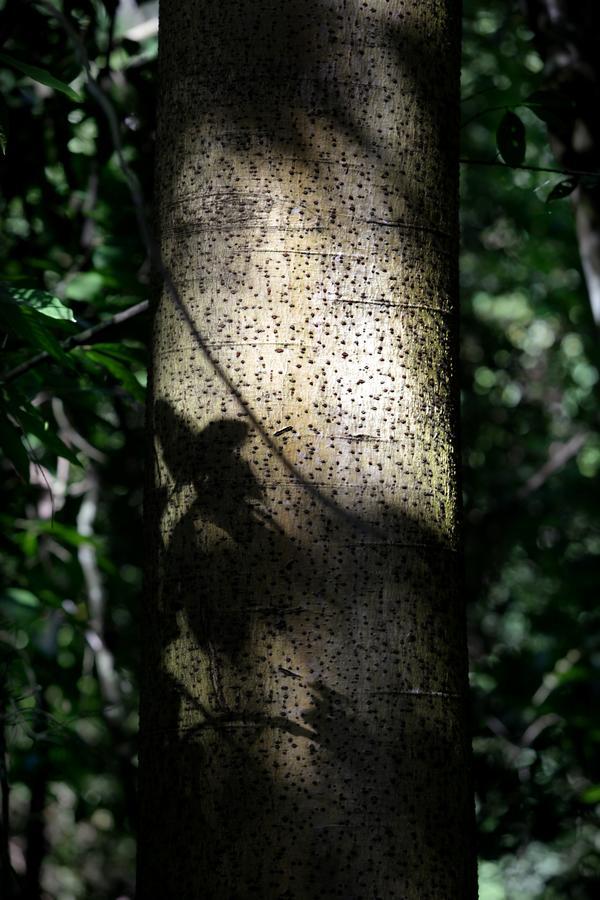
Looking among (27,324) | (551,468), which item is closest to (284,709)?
(27,324)

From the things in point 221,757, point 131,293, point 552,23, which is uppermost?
point 552,23

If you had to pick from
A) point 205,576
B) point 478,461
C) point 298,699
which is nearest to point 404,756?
point 298,699

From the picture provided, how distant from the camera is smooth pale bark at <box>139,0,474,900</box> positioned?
1075 millimetres

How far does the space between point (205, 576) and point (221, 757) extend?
21 centimetres

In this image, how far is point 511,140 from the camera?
1.95 metres

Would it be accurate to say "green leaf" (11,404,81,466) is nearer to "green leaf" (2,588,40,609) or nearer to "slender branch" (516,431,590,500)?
"green leaf" (2,588,40,609)

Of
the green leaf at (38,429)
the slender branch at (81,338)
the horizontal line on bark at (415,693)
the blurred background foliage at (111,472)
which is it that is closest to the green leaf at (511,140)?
the blurred background foliage at (111,472)

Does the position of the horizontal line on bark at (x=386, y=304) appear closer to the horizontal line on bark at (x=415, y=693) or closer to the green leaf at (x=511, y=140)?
the horizontal line on bark at (x=415, y=693)

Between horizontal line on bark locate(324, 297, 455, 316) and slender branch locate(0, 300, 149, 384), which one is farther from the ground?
slender branch locate(0, 300, 149, 384)

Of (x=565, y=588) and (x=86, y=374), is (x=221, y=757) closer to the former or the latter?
(x=86, y=374)

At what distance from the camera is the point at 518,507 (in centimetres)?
738

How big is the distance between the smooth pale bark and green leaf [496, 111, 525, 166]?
624mm

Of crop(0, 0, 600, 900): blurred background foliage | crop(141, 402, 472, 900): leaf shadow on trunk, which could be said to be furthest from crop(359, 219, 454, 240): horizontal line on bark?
crop(0, 0, 600, 900): blurred background foliage

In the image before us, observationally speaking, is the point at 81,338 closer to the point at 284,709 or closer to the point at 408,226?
the point at 408,226
